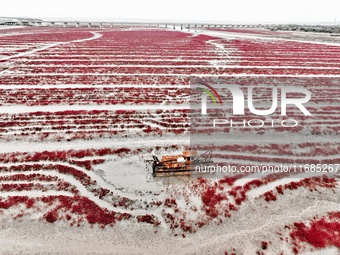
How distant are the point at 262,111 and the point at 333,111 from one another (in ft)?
25.2

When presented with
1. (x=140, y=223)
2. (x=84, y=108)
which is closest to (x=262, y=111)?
(x=140, y=223)

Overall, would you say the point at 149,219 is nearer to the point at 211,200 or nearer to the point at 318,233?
the point at 211,200

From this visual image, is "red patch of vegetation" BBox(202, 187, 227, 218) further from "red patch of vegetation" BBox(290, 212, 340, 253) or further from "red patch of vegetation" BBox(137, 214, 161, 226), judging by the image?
"red patch of vegetation" BBox(290, 212, 340, 253)

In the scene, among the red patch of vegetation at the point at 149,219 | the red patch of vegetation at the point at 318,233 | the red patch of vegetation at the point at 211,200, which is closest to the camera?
the red patch of vegetation at the point at 318,233

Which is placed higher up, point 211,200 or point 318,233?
point 211,200

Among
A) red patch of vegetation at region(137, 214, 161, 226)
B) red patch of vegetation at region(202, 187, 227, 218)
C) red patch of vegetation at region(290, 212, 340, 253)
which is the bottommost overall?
red patch of vegetation at region(290, 212, 340, 253)

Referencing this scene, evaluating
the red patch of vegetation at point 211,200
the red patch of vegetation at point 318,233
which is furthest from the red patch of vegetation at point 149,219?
the red patch of vegetation at point 318,233

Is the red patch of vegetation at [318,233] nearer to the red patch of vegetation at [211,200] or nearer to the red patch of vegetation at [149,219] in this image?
the red patch of vegetation at [211,200]

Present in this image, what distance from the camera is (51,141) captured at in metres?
17.9

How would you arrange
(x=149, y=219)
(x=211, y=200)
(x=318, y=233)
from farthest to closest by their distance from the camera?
1. (x=211, y=200)
2. (x=149, y=219)
3. (x=318, y=233)

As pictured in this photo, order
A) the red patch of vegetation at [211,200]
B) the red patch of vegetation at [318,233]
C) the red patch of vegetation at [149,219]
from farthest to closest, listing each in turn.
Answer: the red patch of vegetation at [211,200]
the red patch of vegetation at [149,219]
the red patch of vegetation at [318,233]

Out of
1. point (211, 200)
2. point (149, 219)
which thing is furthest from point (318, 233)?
point (149, 219)

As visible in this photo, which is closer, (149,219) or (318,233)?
(318,233)

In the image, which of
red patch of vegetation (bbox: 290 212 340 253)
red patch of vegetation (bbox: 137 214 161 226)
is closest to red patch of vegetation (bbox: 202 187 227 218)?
red patch of vegetation (bbox: 137 214 161 226)
